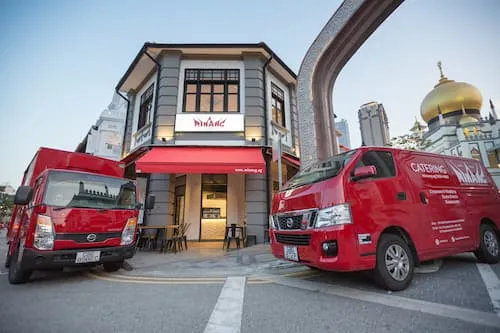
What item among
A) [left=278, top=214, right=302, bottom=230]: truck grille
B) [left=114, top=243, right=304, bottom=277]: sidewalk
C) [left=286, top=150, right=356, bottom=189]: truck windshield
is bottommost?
[left=114, top=243, right=304, bottom=277]: sidewalk

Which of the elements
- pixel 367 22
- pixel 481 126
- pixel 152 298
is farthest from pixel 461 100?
pixel 152 298

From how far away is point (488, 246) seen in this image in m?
4.57

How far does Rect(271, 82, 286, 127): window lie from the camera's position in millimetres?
12116

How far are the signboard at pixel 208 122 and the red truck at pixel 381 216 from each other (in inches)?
247

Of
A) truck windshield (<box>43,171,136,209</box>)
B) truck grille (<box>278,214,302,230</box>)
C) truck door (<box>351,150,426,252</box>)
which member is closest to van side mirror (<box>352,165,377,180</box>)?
truck door (<box>351,150,426,252</box>)

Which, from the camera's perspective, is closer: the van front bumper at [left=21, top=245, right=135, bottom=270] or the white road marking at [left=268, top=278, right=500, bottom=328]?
the white road marking at [left=268, top=278, right=500, bottom=328]

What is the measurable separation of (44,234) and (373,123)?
3762 cm

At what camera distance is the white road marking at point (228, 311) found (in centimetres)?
231

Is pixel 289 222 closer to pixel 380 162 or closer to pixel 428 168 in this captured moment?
Result: pixel 380 162

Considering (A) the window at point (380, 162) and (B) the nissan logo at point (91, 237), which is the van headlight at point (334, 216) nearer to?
(A) the window at point (380, 162)

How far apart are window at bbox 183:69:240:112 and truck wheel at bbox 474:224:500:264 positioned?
30.0 feet

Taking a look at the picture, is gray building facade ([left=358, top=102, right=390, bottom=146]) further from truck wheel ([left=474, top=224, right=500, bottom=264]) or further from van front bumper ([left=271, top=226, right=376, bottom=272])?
van front bumper ([left=271, top=226, right=376, bottom=272])

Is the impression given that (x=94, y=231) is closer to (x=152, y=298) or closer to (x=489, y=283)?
(x=152, y=298)

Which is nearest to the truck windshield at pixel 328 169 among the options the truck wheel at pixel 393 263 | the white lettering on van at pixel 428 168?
the truck wheel at pixel 393 263
